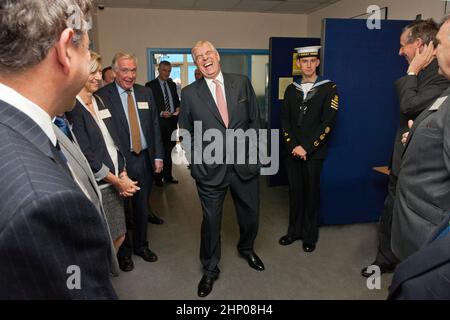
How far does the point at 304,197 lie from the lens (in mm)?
2811

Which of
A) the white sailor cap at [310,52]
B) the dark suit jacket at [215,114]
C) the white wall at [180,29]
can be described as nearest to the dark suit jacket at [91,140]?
the dark suit jacket at [215,114]

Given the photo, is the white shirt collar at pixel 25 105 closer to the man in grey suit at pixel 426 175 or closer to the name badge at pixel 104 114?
the man in grey suit at pixel 426 175

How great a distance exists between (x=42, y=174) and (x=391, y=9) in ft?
16.0

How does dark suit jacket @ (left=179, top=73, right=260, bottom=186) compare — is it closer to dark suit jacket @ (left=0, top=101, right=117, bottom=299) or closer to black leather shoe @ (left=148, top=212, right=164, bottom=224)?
black leather shoe @ (left=148, top=212, right=164, bottom=224)

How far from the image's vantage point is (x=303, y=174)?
2.77m

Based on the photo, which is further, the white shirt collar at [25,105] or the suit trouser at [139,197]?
the suit trouser at [139,197]

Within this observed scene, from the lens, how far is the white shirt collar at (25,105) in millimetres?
550

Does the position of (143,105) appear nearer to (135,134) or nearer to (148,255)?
(135,134)

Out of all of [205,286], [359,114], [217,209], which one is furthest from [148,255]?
[359,114]

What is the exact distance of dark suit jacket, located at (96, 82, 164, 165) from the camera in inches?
90.8

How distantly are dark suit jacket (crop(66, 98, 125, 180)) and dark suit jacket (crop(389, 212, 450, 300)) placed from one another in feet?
5.50

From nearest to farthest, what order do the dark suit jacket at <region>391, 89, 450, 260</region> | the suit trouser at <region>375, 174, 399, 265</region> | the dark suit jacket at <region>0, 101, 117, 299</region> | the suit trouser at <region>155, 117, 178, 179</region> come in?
the dark suit jacket at <region>0, 101, 117, 299</region> < the dark suit jacket at <region>391, 89, 450, 260</region> < the suit trouser at <region>375, 174, 399, 265</region> < the suit trouser at <region>155, 117, 178, 179</region>

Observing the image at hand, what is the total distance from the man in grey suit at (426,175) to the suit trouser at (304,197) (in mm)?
1271

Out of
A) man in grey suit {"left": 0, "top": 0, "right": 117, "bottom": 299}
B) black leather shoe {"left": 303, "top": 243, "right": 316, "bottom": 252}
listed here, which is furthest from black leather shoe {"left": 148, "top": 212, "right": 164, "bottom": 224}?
man in grey suit {"left": 0, "top": 0, "right": 117, "bottom": 299}
